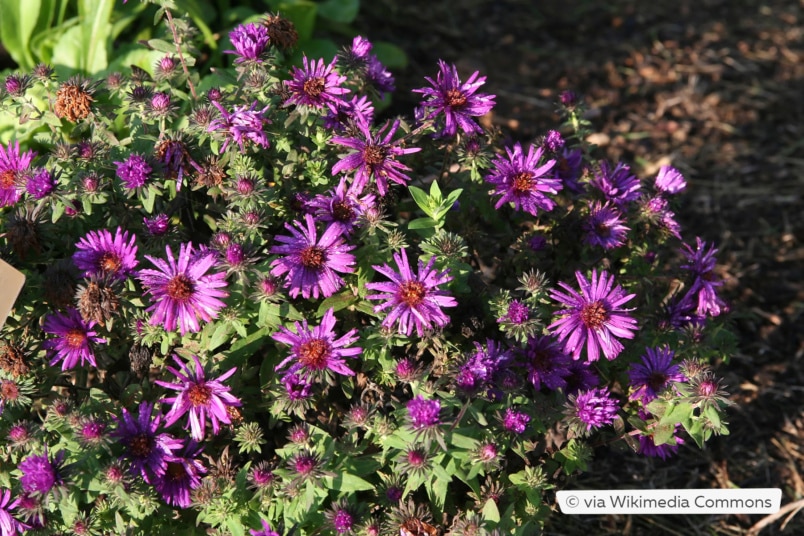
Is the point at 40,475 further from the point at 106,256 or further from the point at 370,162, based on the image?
the point at 370,162

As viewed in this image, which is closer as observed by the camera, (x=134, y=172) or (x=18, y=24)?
(x=134, y=172)

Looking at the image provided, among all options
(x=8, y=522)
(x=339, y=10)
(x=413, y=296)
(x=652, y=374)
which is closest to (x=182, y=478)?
(x=8, y=522)

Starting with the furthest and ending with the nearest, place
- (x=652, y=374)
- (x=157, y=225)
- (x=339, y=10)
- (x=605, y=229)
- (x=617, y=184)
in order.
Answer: (x=339, y=10) → (x=617, y=184) → (x=605, y=229) → (x=652, y=374) → (x=157, y=225)

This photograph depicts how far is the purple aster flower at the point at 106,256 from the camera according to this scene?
196cm

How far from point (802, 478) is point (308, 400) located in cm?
187

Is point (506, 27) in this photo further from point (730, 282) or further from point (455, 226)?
point (455, 226)

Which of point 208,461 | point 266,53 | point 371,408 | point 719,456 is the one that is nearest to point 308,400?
point 371,408

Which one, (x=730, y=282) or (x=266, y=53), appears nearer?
(x=266, y=53)

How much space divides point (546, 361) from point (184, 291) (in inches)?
34.1

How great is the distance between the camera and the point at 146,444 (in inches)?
74.9

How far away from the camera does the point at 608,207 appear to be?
92.3 inches

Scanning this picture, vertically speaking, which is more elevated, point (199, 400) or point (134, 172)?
point (134, 172)

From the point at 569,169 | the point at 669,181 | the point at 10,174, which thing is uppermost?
the point at 669,181

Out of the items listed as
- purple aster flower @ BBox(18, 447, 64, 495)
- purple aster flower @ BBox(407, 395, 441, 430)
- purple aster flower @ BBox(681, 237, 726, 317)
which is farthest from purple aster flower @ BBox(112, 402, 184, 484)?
purple aster flower @ BBox(681, 237, 726, 317)
